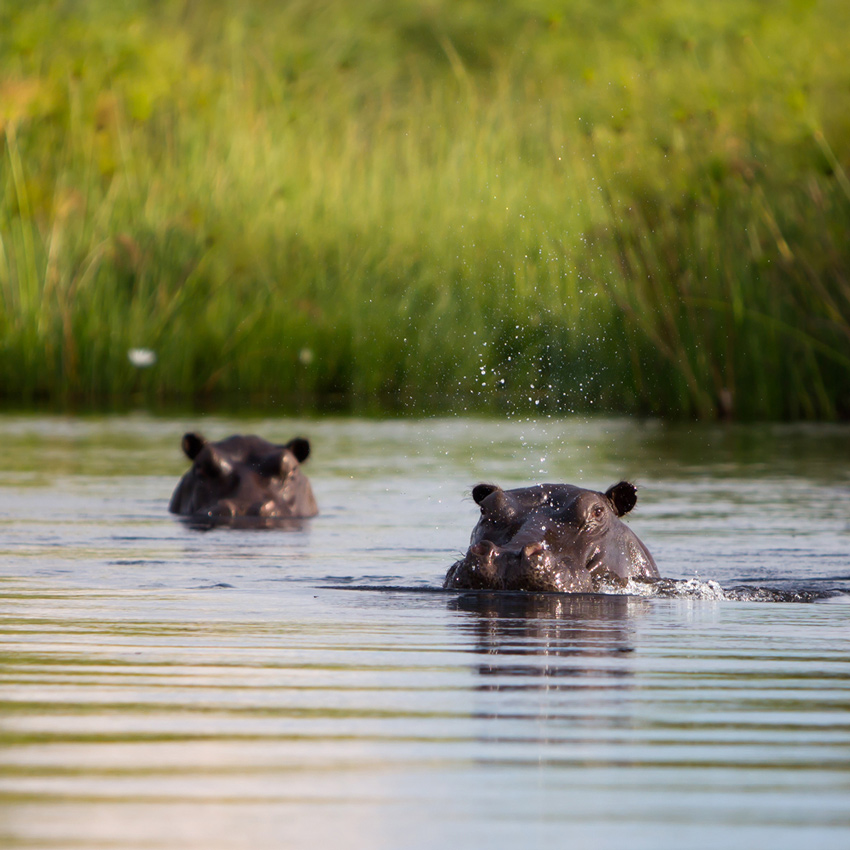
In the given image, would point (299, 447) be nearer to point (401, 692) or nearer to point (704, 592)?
point (704, 592)

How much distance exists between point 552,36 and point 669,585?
3471 centimetres

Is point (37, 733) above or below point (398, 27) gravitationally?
below

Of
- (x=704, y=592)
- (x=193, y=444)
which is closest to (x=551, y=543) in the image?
(x=704, y=592)

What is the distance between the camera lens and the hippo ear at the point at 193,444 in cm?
1034

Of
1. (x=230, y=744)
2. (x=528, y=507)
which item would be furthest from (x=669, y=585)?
(x=230, y=744)

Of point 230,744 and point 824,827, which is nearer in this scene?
point 824,827

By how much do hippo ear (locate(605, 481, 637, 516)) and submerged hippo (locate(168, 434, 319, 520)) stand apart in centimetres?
344

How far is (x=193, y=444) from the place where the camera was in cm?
1048

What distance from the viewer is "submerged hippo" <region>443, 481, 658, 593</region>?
21.9 feet

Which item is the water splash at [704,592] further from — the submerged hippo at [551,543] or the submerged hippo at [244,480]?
the submerged hippo at [244,480]

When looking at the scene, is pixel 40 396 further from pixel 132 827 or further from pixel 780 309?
pixel 132 827

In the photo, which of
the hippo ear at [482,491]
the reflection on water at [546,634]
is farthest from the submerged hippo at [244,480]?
the reflection on water at [546,634]

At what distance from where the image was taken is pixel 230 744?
386 centimetres

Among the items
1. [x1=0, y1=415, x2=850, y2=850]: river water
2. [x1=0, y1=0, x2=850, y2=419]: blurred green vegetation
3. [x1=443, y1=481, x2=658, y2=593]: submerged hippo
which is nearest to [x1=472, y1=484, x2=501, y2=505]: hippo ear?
[x1=443, y1=481, x2=658, y2=593]: submerged hippo
